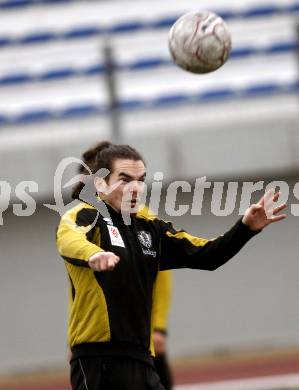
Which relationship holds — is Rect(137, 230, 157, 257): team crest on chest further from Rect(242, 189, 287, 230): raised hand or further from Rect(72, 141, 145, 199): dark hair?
Rect(242, 189, 287, 230): raised hand

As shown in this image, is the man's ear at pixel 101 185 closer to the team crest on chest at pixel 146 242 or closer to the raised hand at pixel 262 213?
the team crest on chest at pixel 146 242

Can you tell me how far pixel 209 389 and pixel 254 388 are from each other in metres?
0.52

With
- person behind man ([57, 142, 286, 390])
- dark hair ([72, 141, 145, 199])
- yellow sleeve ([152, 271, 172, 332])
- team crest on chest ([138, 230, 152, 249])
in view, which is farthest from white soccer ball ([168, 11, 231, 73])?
yellow sleeve ([152, 271, 172, 332])

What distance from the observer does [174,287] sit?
464 inches

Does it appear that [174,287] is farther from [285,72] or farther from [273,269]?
[285,72]

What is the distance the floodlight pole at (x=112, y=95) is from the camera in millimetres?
11148

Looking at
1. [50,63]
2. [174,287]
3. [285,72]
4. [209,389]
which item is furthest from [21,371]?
[285,72]

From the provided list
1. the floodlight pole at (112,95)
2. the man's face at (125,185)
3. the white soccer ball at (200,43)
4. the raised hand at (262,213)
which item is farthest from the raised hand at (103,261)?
the floodlight pole at (112,95)

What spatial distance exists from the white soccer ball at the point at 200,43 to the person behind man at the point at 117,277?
0.99 m

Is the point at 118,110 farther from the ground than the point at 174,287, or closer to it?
farther from the ground

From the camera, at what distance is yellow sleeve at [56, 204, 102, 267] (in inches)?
167

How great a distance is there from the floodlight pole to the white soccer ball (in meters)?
5.52

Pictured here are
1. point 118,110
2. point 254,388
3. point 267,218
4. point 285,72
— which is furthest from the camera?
point 285,72

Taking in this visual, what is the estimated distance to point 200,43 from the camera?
17.9 ft
